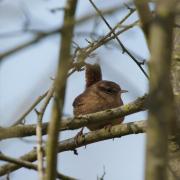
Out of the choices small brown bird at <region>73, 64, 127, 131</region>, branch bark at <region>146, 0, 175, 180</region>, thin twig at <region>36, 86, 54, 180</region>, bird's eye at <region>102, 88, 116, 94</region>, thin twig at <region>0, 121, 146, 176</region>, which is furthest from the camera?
bird's eye at <region>102, 88, 116, 94</region>

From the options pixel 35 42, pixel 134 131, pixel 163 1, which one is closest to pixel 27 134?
pixel 134 131

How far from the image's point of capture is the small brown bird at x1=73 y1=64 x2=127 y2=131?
6.21 m

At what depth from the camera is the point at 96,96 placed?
6320 millimetres

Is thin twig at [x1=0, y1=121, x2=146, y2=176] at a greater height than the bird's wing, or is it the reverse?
the bird's wing

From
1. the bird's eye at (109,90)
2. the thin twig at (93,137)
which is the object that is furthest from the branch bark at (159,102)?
the bird's eye at (109,90)

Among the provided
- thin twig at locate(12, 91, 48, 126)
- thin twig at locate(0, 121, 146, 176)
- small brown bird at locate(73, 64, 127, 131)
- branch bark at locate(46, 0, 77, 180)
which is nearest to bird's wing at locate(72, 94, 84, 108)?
small brown bird at locate(73, 64, 127, 131)

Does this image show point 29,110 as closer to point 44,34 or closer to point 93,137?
point 93,137

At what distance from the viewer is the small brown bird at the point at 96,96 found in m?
6.21

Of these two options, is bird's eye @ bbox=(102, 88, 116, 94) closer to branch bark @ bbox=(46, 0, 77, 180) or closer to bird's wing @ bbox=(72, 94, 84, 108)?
bird's wing @ bbox=(72, 94, 84, 108)

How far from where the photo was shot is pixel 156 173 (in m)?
2.07

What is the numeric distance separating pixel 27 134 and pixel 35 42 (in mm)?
1569

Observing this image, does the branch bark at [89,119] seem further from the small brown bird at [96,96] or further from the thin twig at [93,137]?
the small brown bird at [96,96]

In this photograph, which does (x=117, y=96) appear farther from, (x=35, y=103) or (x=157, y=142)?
(x=157, y=142)

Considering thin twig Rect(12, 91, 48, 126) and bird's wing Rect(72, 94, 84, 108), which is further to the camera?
bird's wing Rect(72, 94, 84, 108)
